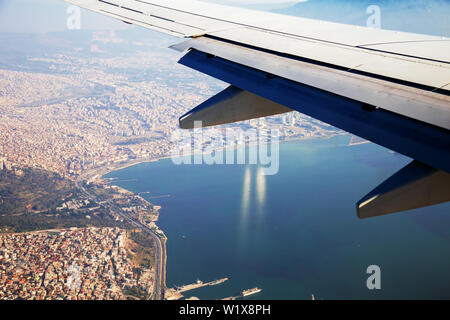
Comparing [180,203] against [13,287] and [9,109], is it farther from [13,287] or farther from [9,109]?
[9,109]

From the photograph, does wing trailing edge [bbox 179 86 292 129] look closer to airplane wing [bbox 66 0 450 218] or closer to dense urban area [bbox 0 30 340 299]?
airplane wing [bbox 66 0 450 218]

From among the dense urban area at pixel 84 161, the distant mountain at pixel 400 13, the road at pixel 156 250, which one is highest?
the distant mountain at pixel 400 13

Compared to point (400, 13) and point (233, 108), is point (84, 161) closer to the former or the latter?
point (233, 108)

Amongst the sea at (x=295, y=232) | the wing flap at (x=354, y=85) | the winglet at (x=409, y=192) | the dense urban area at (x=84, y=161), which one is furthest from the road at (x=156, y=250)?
the winglet at (x=409, y=192)

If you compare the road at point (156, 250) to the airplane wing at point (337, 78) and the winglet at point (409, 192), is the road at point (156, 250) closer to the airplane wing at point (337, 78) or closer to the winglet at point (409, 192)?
the airplane wing at point (337, 78)

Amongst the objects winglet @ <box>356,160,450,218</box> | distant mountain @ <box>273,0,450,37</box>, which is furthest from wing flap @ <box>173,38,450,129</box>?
distant mountain @ <box>273,0,450,37</box>

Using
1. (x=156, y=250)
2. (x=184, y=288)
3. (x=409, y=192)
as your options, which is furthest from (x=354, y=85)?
(x=156, y=250)
